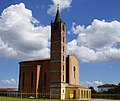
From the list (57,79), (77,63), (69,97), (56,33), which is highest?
(56,33)

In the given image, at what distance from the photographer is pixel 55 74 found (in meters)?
58.9

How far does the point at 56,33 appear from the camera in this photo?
61094 millimetres

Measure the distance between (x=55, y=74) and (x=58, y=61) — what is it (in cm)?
308

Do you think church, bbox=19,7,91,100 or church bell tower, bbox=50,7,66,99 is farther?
church, bbox=19,7,91,100

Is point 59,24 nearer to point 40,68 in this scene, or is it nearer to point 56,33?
point 56,33

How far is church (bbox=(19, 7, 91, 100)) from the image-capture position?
58.7 m

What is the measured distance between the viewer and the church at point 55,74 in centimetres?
5866

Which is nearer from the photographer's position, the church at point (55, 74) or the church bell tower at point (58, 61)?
the church bell tower at point (58, 61)

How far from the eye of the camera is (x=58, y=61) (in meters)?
59.0

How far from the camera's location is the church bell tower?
57925mm

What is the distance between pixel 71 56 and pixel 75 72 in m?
4.63

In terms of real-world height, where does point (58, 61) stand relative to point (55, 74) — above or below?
above

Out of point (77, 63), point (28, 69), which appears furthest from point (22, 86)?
point (77, 63)

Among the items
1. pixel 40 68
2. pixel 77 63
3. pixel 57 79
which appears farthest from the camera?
pixel 77 63
